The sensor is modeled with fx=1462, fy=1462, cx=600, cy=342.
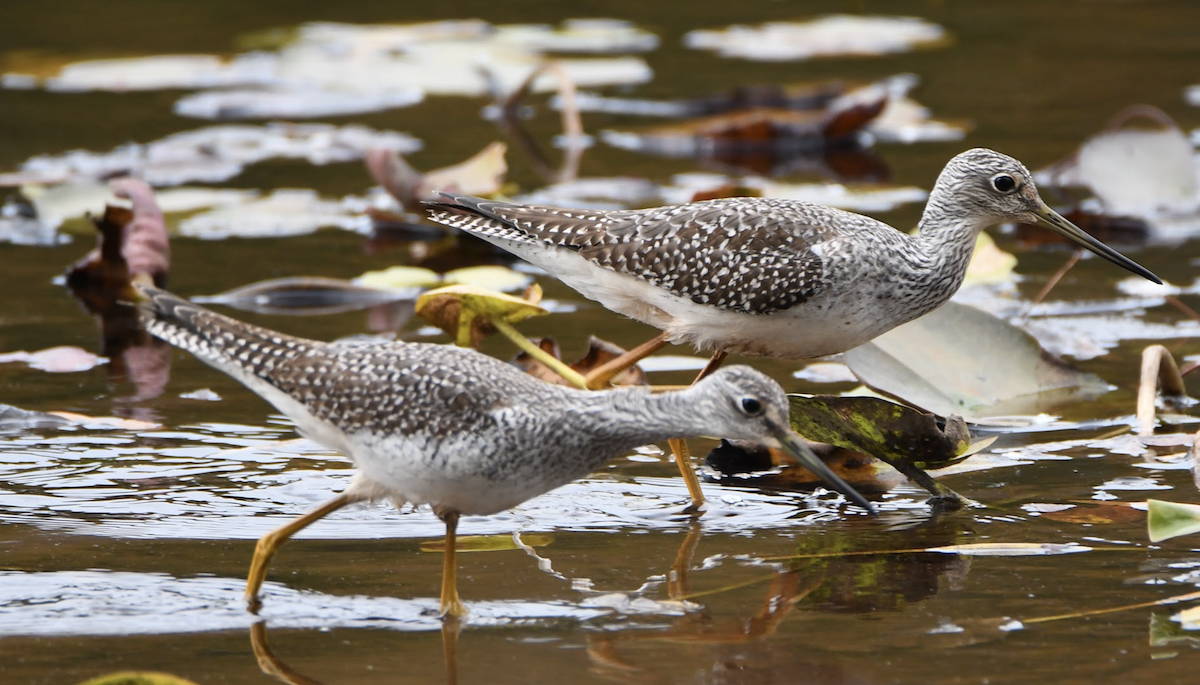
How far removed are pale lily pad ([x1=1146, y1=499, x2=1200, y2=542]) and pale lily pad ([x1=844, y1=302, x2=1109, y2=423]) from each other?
2.33 metres

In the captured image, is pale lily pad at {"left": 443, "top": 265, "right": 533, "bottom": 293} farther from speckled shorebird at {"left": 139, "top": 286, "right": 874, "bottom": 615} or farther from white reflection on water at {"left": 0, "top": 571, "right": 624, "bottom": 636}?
white reflection on water at {"left": 0, "top": 571, "right": 624, "bottom": 636}

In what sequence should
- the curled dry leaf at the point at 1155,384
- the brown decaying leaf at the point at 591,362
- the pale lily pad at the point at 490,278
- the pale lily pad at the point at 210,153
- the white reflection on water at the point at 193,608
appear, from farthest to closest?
1. the pale lily pad at the point at 210,153
2. the pale lily pad at the point at 490,278
3. the brown decaying leaf at the point at 591,362
4. the curled dry leaf at the point at 1155,384
5. the white reflection on water at the point at 193,608

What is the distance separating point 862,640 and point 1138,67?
13.3 metres

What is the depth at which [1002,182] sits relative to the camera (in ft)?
27.1

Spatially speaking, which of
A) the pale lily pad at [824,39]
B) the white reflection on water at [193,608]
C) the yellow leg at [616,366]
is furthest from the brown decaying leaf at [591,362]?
the pale lily pad at [824,39]

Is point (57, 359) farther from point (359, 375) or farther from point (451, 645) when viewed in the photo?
point (451, 645)

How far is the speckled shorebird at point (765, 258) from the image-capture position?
7602 mm

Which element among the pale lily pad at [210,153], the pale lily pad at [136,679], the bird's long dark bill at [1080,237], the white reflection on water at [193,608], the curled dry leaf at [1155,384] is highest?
the pale lily pad at [210,153]

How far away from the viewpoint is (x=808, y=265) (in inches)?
297

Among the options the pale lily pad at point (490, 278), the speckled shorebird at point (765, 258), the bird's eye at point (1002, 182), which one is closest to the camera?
the speckled shorebird at point (765, 258)

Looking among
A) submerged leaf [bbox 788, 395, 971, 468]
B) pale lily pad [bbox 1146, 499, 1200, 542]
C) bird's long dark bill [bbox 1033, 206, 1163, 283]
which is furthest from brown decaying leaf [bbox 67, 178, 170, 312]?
pale lily pad [bbox 1146, 499, 1200, 542]

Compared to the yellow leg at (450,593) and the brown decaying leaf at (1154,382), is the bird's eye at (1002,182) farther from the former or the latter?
the yellow leg at (450,593)

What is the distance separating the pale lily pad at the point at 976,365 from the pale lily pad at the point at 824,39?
10449 millimetres

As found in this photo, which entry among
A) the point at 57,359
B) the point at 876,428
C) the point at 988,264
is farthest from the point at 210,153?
the point at 876,428
